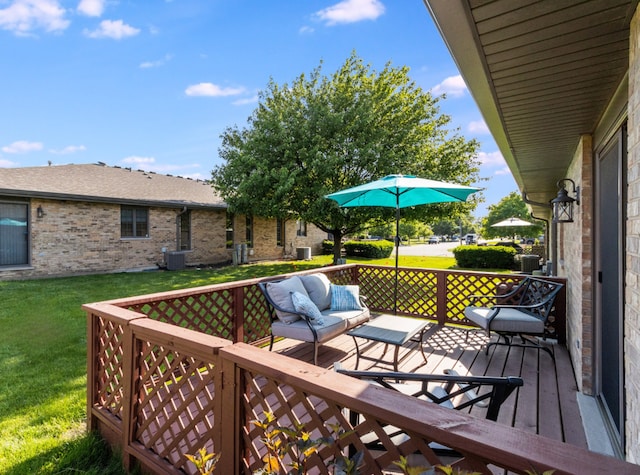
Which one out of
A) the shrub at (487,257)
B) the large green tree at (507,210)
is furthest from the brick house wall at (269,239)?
the large green tree at (507,210)

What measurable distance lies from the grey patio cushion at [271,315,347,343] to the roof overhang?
9.42ft

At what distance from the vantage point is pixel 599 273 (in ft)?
10.3

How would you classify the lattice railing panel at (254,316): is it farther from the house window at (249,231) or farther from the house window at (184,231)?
the house window at (249,231)

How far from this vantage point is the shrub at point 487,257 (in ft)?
51.2

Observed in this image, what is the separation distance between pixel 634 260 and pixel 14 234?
568 inches

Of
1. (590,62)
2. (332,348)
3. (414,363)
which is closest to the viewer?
(590,62)

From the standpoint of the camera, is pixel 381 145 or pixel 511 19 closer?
pixel 511 19

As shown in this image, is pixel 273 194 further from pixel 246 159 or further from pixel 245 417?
pixel 245 417

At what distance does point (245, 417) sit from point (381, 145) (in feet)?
38.8

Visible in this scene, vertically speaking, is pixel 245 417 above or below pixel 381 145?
below

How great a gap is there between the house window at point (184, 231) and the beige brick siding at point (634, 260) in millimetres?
15080

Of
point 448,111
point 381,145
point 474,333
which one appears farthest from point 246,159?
point 474,333

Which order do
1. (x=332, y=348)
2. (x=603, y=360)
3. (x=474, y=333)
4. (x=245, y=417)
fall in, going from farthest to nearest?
(x=474, y=333) < (x=332, y=348) < (x=603, y=360) < (x=245, y=417)

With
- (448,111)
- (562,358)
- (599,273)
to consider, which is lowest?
(562,358)
